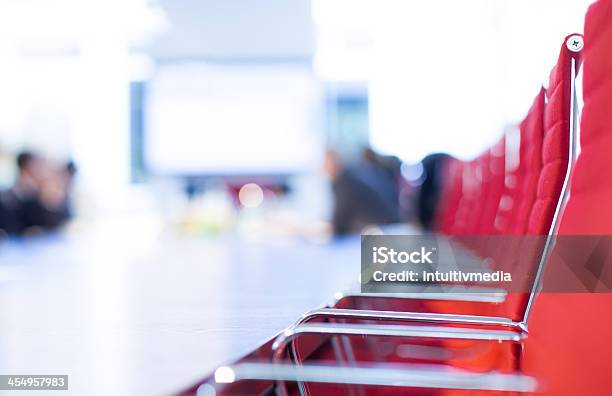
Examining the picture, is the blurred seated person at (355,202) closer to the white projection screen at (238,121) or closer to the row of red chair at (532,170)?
the row of red chair at (532,170)

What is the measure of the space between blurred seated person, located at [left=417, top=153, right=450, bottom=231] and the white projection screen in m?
2.73

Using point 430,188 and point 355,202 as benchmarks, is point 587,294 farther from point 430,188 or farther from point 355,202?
point 430,188

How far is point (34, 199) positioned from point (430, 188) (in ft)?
12.0

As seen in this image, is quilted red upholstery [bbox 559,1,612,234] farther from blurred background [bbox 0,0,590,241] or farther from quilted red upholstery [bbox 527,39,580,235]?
blurred background [bbox 0,0,590,241]

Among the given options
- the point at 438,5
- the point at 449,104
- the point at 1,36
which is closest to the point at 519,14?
the point at 438,5

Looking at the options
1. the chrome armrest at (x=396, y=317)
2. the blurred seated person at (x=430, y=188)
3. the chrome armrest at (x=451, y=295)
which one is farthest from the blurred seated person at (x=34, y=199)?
the chrome armrest at (x=396, y=317)

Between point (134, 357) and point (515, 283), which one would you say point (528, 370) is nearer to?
point (515, 283)

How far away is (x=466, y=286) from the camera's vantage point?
1.27 m

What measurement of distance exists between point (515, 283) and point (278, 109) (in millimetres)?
7951

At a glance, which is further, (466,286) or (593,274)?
(466,286)

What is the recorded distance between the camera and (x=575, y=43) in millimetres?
945

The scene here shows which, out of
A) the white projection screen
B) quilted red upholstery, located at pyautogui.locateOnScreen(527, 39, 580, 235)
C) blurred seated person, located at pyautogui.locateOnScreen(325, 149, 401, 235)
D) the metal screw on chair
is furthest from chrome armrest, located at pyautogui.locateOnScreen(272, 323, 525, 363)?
the white projection screen

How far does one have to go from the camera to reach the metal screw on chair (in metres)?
0.94

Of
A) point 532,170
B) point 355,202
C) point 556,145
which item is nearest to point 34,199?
point 355,202
